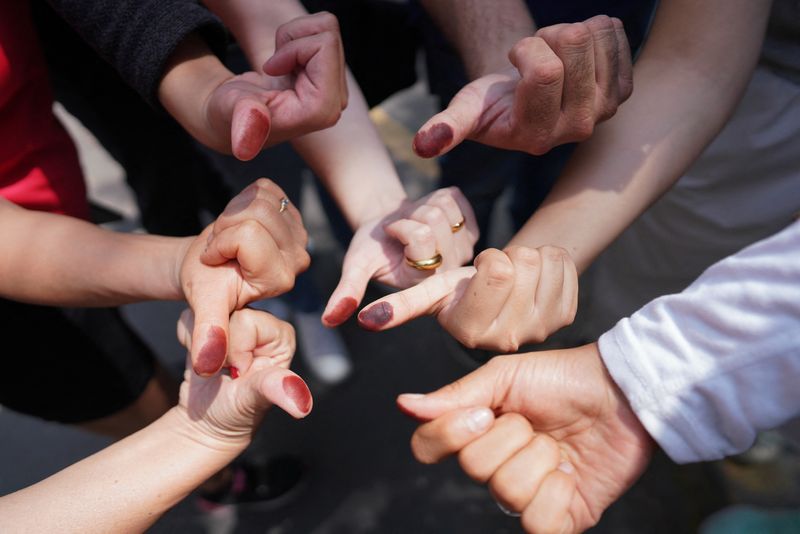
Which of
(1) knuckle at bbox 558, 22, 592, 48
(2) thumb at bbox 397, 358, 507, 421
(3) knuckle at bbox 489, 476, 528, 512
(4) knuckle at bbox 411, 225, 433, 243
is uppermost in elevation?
(1) knuckle at bbox 558, 22, 592, 48

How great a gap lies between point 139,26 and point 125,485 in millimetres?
663

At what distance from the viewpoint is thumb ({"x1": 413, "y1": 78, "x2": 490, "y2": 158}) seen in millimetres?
771

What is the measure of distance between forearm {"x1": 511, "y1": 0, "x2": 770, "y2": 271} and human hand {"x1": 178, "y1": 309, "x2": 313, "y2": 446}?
472 millimetres

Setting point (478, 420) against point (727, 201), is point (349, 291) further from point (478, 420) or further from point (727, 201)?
point (727, 201)

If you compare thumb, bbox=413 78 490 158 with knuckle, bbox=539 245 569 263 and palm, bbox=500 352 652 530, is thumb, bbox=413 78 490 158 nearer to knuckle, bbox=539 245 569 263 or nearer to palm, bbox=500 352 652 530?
knuckle, bbox=539 245 569 263

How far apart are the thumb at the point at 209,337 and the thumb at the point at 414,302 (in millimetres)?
187

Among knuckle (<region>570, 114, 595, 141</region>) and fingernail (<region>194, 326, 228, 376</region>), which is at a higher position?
knuckle (<region>570, 114, 595, 141</region>)

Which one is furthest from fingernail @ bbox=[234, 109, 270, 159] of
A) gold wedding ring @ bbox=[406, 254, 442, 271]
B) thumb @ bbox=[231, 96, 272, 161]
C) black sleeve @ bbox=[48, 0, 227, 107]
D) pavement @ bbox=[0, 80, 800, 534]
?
pavement @ bbox=[0, 80, 800, 534]

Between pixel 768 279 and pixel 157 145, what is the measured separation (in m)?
1.34

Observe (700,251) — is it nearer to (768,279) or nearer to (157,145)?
(768,279)

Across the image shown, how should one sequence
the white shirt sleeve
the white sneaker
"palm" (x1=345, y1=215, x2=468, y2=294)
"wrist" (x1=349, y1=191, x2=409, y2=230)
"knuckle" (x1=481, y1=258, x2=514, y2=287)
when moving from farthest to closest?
the white sneaker → "wrist" (x1=349, y1=191, x2=409, y2=230) → "palm" (x1=345, y1=215, x2=468, y2=294) → "knuckle" (x1=481, y1=258, x2=514, y2=287) → the white shirt sleeve

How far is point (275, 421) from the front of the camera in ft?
5.25


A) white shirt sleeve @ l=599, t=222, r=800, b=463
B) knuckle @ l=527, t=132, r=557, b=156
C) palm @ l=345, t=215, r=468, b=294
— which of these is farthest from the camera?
palm @ l=345, t=215, r=468, b=294

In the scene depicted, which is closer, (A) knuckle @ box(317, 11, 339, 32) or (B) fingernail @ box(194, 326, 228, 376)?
(B) fingernail @ box(194, 326, 228, 376)
